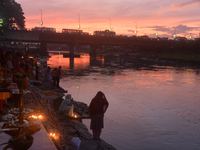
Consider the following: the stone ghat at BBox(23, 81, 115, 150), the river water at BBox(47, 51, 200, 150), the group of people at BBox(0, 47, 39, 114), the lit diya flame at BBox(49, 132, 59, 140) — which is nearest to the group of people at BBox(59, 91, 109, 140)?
the stone ghat at BBox(23, 81, 115, 150)

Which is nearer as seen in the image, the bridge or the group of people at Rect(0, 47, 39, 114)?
the group of people at Rect(0, 47, 39, 114)

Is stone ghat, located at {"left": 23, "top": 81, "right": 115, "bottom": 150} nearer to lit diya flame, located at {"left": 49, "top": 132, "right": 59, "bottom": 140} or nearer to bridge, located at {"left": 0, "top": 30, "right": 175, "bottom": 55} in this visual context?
lit diya flame, located at {"left": 49, "top": 132, "right": 59, "bottom": 140}

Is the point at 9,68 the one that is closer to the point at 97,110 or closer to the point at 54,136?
the point at 54,136

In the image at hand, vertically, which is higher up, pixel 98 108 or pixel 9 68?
pixel 9 68

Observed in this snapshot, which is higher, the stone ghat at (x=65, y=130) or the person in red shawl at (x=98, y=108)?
the person in red shawl at (x=98, y=108)

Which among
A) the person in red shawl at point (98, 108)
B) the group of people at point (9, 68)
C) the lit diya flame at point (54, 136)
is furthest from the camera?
the person in red shawl at point (98, 108)

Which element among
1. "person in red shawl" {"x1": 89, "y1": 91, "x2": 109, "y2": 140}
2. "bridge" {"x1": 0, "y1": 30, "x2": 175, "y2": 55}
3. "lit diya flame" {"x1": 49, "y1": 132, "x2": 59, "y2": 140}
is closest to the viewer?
"lit diya flame" {"x1": 49, "y1": 132, "x2": 59, "y2": 140}

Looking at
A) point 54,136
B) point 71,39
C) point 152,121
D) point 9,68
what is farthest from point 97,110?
point 71,39

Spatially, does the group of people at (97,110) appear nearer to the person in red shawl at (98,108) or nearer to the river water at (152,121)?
the person in red shawl at (98,108)

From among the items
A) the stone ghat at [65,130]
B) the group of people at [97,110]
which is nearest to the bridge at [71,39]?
the stone ghat at [65,130]

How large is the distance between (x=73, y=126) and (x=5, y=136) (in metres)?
5.52

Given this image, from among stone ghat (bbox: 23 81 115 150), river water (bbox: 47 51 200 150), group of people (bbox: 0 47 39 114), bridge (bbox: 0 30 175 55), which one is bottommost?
river water (bbox: 47 51 200 150)

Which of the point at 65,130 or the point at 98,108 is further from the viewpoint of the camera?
the point at 65,130

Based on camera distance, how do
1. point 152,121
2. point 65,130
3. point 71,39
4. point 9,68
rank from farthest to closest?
1. point 71,39
2. point 152,121
3. point 65,130
4. point 9,68
